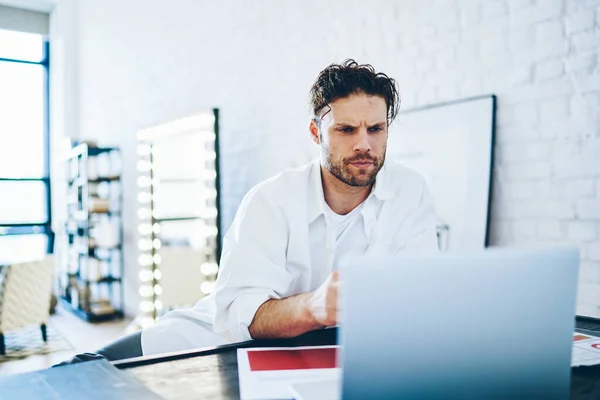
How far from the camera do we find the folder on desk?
848 mm

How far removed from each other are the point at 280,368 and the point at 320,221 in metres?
0.65

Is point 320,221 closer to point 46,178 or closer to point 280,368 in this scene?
point 280,368

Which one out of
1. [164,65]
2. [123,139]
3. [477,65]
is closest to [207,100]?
[164,65]

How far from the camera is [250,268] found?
1.37 meters

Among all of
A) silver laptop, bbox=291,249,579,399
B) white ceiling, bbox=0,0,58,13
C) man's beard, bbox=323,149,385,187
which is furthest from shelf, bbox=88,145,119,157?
silver laptop, bbox=291,249,579,399

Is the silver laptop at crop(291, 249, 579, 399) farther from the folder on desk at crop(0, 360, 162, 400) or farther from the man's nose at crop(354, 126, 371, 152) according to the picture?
the man's nose at crop(354, 126, 371, 152)

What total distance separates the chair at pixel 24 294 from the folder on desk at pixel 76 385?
3335 millimetres

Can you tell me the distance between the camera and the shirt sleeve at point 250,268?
4.34ft

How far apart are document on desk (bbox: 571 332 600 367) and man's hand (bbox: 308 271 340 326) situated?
44cm

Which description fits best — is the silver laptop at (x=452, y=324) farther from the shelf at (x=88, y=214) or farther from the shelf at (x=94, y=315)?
the shelf at (x=88, y=214)

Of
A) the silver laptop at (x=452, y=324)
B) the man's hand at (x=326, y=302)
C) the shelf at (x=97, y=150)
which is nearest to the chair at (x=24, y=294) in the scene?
the shelf at (x=97, y=150)

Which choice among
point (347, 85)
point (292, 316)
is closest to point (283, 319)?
point (292, 316)

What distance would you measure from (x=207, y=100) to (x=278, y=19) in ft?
3.07

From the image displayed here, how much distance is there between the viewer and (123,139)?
17.4 feet
